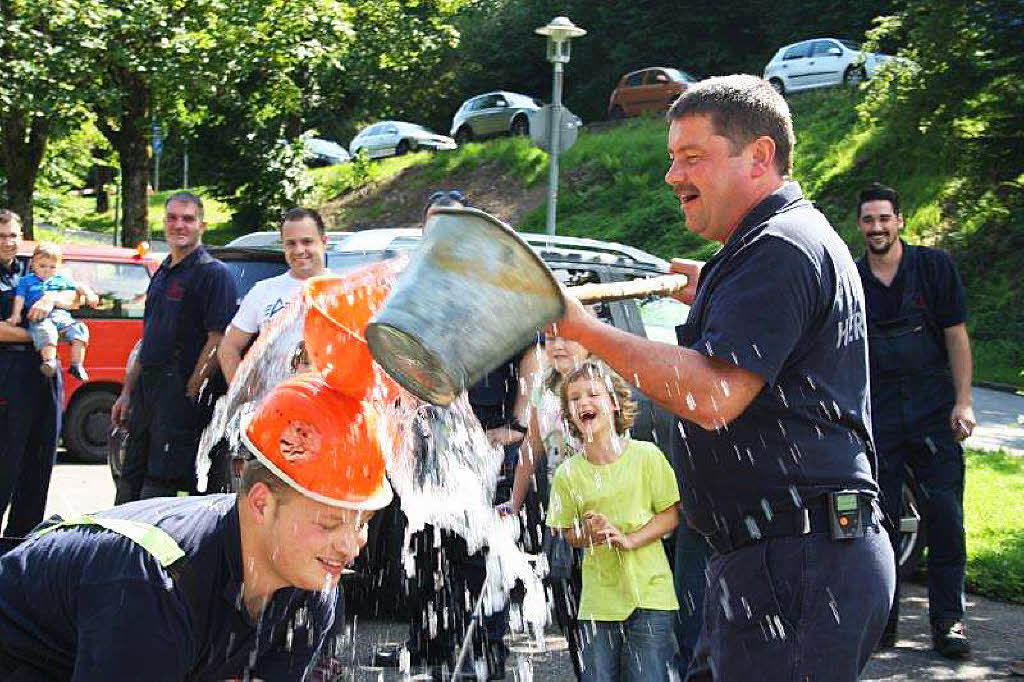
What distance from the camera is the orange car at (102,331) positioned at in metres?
13.2

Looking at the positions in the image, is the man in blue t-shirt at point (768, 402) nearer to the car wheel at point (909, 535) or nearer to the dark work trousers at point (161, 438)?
the car wheel at point (909, 535)

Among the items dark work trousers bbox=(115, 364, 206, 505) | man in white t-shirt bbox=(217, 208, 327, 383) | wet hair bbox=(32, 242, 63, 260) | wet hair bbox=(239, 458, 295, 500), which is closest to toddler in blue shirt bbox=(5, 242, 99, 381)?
wet hair bbox=(32, 242, 63, 260)

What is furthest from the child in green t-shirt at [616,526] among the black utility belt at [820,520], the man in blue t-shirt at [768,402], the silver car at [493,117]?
the silver car at [493,117]

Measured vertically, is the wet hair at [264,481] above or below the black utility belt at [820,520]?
above

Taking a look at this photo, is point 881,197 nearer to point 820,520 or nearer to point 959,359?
point 959,359

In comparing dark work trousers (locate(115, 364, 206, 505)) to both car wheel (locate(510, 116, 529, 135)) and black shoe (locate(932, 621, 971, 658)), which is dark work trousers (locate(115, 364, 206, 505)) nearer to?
black shoe (locate(932, 621, 971, 658))

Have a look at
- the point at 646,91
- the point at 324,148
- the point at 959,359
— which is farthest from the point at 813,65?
the point at 959,359

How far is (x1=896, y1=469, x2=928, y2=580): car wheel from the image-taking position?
24.7 ft

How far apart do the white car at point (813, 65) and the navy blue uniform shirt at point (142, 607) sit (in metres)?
35.8

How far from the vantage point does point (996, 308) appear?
2148 cm

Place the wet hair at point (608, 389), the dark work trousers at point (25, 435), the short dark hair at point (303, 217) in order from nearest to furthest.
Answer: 1. the wet hair at point (608, 389)
2. the short dark hair at point (303, 217)
3. the dark work trousers at point (25, 435)

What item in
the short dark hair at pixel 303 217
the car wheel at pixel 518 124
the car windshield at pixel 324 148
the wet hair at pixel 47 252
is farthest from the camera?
the car windshield at pixel 324 148

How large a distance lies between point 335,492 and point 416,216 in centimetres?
3475

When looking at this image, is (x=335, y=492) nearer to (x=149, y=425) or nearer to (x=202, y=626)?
(x=202, y=626)
